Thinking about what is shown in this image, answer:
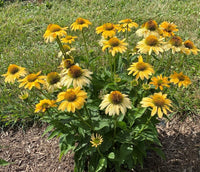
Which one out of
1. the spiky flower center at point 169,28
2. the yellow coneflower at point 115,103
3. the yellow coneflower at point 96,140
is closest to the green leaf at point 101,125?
the yellow coneflower at point 96,140

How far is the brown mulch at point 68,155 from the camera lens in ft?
7.77

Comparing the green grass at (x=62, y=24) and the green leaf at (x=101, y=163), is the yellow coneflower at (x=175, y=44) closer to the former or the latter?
the green leaf at (x=101, y=163)

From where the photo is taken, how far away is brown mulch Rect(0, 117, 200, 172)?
93.3 inches

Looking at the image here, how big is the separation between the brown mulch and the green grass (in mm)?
256

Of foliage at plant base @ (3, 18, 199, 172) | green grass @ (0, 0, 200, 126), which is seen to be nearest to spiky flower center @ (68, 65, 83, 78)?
foliage at plant base @ (3, 18, 199, 172)

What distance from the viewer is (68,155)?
2.49 meters

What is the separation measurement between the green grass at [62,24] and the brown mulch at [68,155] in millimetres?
256

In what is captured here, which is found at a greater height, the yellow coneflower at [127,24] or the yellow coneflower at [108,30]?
the yellow coneflower at [108,30]

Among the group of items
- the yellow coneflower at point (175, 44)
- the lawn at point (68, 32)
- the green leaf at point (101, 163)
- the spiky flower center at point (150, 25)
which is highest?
the spiky flower center at point (150, 25)

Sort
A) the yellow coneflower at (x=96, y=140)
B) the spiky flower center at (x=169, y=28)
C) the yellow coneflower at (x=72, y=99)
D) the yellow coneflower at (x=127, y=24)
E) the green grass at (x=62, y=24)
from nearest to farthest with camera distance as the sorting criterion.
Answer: the yellow coneflower at (x=72, y=99) → the yellow coneflower at (x=96, y=140) → the spiky flower center at (x=169, y=28) → the yellow coneflower at (x=127, y=24) → the green grass at (x=62, y=24)

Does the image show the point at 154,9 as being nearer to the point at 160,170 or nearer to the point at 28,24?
the point at 28,24

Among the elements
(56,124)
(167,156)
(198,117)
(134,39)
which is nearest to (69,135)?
(56,124)

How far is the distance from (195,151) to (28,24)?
162 inches

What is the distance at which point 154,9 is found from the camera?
16.4 ft
